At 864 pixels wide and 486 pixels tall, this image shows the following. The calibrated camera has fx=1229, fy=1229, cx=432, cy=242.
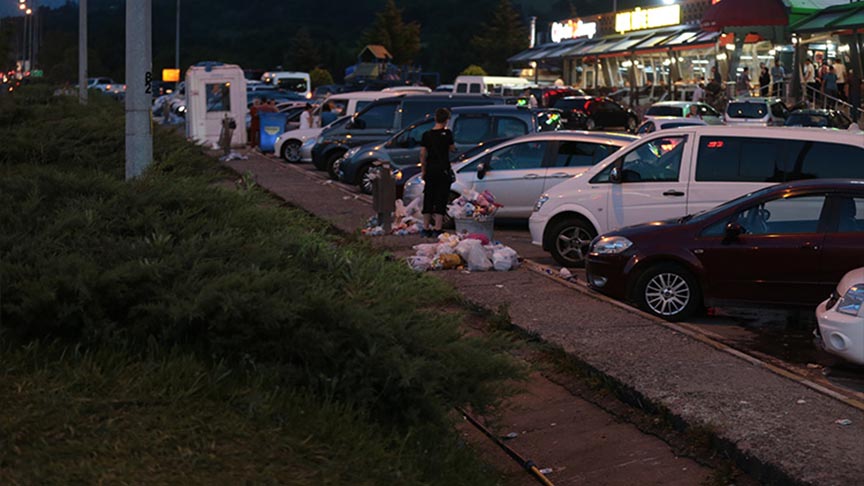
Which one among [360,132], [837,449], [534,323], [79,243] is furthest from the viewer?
[360,132]

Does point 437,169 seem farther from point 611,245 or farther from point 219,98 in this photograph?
point 219,98

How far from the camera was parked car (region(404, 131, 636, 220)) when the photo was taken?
17984mm

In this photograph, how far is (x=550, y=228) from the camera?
49.9 feet

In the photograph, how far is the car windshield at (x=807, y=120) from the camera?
108ft

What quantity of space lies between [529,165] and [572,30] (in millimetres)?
67828

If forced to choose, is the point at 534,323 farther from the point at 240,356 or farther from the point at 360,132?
the point at 360,132

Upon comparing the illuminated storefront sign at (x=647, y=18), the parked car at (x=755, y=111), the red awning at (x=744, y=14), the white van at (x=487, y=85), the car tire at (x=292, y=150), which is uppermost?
the illuminated storefront sign at (x=647, y=18)

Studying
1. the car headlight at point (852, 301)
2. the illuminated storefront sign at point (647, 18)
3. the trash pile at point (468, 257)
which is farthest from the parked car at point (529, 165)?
the illuminated storefront sign at point (647, 18)

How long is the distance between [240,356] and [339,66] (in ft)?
449

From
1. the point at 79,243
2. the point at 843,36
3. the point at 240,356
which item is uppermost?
the point at 843,36

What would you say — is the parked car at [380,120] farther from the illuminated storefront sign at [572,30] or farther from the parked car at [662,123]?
the illuminated storefront sign at [572,30]

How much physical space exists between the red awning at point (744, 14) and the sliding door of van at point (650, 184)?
3871 centimetres

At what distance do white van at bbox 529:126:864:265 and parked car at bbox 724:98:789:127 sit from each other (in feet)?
79.1

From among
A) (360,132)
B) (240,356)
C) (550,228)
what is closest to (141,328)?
(240,356)
